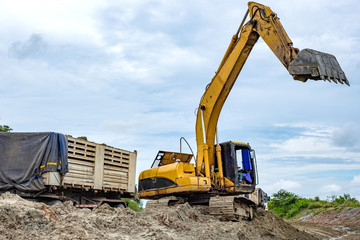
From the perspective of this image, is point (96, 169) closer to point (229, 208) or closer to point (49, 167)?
point (49, 167)

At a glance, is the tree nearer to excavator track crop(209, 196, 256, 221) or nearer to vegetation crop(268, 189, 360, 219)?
vegetation crop(268, 189, 360, 219)

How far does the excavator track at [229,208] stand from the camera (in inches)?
495

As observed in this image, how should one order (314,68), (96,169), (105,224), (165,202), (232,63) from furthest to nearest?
(96,169), (232,63), (165,202), (314,68), (105,224)

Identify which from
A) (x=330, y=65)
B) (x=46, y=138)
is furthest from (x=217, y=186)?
(x=46, y=138)

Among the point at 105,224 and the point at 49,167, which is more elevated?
the point at 49,167

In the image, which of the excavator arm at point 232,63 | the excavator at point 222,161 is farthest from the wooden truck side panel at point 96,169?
the excavator arm at point 232,63

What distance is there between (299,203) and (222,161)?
21931 millimetres

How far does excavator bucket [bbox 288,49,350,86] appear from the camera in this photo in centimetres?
1125

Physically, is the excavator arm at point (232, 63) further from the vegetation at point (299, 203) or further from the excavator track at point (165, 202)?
the vegetation at point (299, 203)

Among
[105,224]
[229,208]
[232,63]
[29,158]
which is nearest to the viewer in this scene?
[105,224]

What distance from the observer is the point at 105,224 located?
27.9 feet

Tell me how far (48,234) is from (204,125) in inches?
326

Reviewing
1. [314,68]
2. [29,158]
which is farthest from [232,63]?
[29,158]

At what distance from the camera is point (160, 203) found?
13469mm
